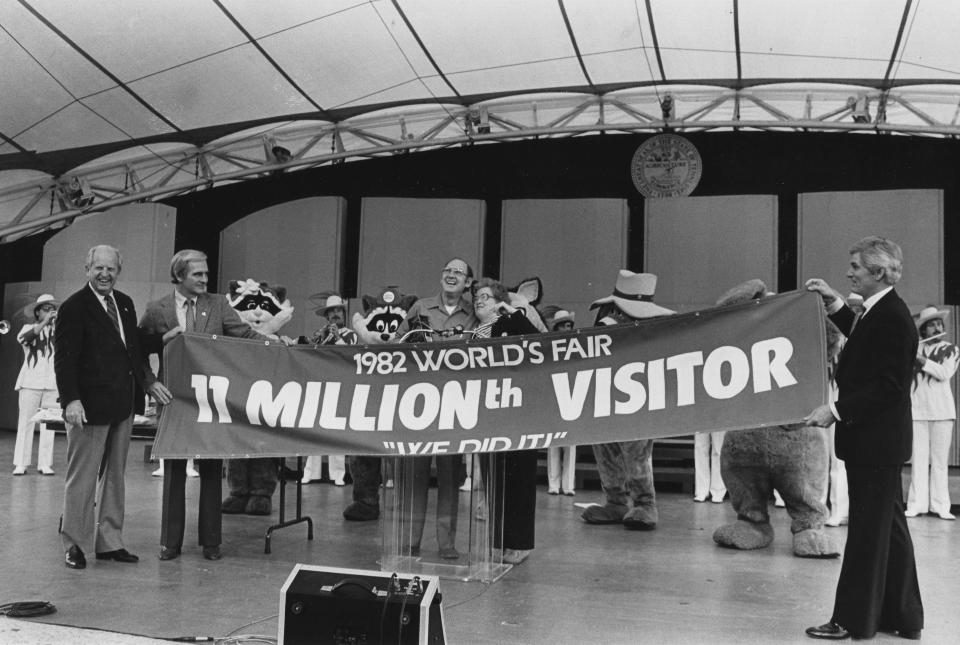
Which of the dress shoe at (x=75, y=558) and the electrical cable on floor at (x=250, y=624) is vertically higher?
the dress shoe at (x=75, y=558)

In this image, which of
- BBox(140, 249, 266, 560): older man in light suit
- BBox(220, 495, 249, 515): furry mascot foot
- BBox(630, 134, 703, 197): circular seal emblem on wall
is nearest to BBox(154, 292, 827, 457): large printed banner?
BBox(140, 249, 266, 560): older man in light suit

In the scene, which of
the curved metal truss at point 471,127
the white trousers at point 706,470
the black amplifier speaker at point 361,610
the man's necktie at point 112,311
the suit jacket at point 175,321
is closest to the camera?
the black amplifier speaker at point 361,610

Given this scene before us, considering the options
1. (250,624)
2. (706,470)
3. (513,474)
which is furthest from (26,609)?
(706,470)

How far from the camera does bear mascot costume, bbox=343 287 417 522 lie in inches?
260

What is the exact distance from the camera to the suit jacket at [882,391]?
346 cm

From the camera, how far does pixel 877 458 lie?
3469 mm

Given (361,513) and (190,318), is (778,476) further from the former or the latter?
(190,318)

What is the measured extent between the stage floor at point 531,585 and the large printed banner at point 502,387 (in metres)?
0.70

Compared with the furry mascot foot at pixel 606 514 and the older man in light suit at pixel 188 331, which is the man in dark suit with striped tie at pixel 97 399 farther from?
the furry mascot foot at pixel 606 514

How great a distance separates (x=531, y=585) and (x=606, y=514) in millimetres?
2208

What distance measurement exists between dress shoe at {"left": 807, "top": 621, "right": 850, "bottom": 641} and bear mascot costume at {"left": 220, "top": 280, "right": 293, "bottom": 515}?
432 centimetres

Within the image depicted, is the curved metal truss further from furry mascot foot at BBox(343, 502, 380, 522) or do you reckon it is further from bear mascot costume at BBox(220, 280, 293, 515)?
furry mascot foot at BBox(343, 502, 380, 522)

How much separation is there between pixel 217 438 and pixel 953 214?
33.7 feet

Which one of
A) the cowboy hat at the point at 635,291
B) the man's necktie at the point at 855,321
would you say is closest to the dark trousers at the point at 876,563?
the man's necktie at the point at 855,321
